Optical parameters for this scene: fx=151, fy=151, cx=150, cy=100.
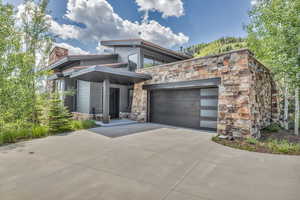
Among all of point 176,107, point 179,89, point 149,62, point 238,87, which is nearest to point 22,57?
point 179,89

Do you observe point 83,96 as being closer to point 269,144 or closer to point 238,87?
point 238,87

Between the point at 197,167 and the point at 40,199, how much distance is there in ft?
8.63

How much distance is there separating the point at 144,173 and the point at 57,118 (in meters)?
5.38

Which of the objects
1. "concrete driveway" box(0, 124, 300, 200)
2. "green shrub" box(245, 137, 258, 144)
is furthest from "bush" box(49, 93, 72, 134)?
"green shrub" box(245, 137, 258, 144)

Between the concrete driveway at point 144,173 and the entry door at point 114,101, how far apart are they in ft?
21.7

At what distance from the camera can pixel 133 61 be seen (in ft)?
36.2

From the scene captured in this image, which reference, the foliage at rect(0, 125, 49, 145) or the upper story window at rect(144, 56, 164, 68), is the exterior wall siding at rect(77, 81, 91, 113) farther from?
the upper story window at rect(144, 56, 164, 68)

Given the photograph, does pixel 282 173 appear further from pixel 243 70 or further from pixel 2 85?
pixel 2 85

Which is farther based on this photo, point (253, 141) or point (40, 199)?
point (253, 141)

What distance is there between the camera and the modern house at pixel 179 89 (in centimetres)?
557

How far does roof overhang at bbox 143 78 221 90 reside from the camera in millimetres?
6188

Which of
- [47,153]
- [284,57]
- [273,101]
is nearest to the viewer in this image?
[47,153]

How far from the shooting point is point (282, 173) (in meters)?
2.83

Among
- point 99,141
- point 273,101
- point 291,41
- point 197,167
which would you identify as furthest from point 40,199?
point 273,101
